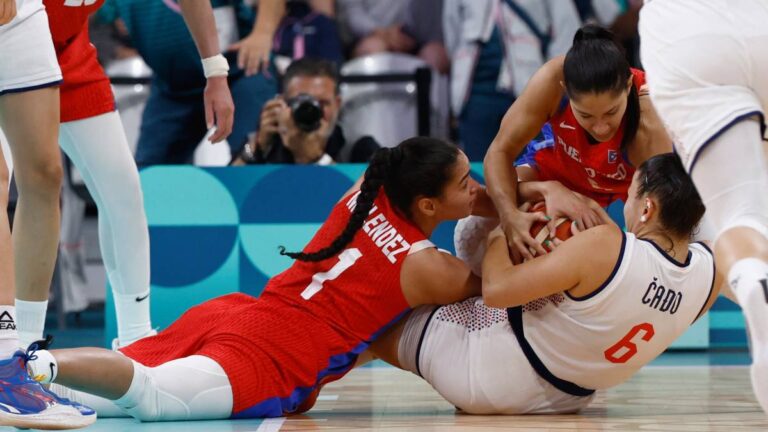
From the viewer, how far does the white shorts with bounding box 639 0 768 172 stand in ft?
7.80

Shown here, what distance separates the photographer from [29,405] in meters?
2.80

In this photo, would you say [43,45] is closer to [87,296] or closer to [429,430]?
[429,430]

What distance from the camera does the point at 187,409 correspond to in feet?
11.0

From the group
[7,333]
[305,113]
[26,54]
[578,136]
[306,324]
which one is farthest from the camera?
[305,113]

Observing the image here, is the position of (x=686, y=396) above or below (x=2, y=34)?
below

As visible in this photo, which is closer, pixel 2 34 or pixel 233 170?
pixel 2 34

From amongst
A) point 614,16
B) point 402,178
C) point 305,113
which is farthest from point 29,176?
point 614,16

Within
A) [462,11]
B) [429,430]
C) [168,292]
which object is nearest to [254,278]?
[168,292]

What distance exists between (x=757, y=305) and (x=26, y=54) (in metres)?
2.24

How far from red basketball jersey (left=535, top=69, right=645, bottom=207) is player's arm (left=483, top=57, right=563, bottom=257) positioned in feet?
0.33

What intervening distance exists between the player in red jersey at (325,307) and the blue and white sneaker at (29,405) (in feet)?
1.43

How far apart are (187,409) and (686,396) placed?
1864mm

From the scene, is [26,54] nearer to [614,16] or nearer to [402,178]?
[402,178]

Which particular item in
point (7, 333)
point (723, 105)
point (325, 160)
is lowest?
point (325, 160)
